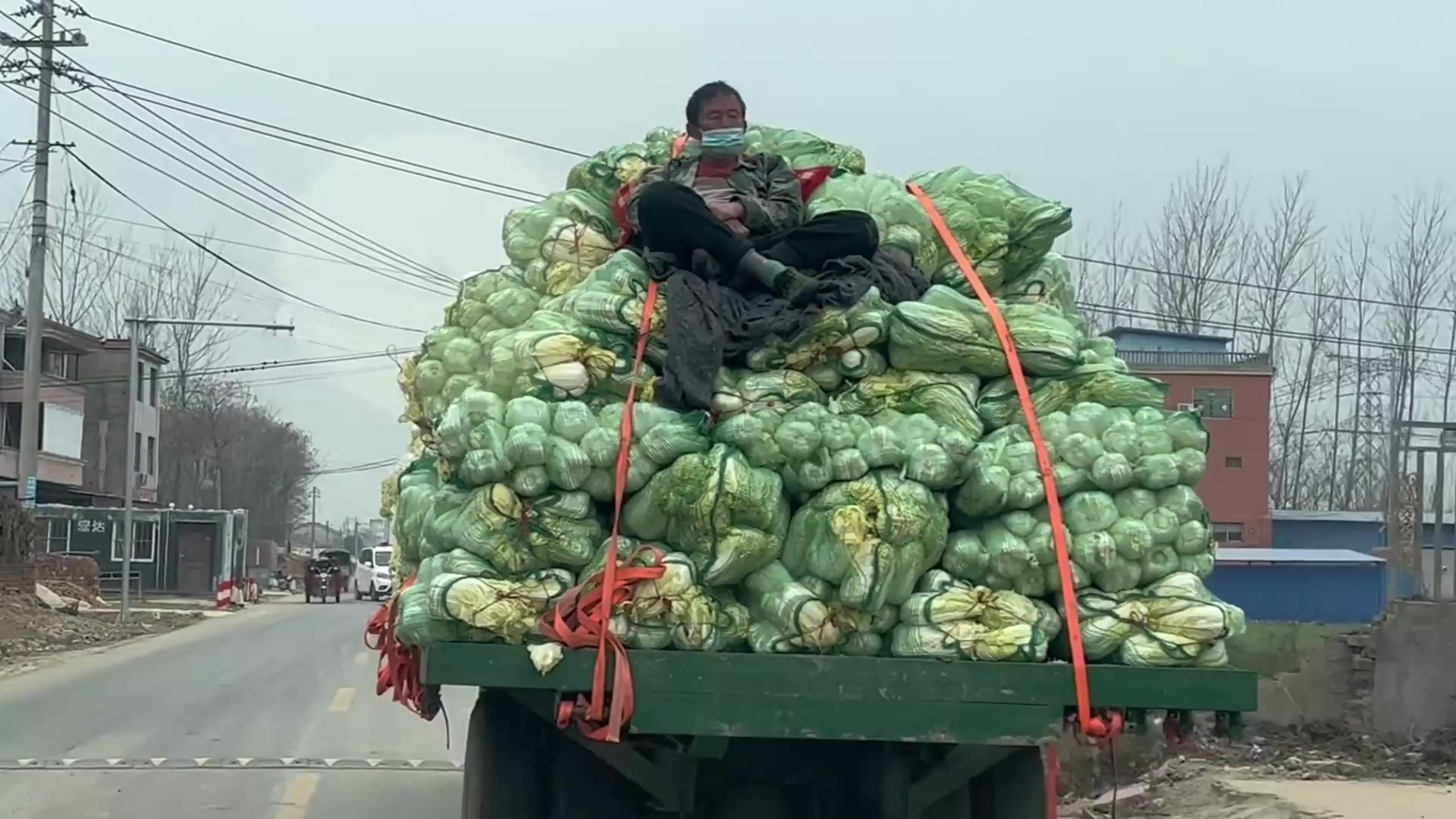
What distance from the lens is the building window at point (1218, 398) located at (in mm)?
38500

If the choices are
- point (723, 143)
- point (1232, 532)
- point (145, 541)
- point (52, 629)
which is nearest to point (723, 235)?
point (723, 143)

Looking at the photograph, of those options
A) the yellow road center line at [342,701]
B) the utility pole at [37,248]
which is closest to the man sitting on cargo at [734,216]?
the yellow road center line at [342,701]

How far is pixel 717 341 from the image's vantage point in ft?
15.3

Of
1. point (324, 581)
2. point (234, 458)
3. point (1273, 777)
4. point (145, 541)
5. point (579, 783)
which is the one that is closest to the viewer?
point (579, 783)

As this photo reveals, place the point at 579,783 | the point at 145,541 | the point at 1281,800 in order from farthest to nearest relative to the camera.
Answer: the point at 145,541 → the point at 1281,800 → the point at 579,783

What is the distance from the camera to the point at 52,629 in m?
25.6

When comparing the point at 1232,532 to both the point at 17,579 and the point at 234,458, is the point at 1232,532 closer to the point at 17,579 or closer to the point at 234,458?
the point at 17,579

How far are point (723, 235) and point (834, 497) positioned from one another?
1127mm

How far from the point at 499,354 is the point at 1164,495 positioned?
194 centimetres

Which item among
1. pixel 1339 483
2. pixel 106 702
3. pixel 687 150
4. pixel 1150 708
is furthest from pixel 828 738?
pixel 1339 483

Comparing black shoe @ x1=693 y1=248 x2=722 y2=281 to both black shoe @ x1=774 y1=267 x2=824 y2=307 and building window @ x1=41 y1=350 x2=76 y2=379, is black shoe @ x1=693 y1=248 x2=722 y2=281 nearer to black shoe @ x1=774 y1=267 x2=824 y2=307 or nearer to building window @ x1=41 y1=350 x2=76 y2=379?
black shoe @ x1=774 y1=267 x2=824 y2=307

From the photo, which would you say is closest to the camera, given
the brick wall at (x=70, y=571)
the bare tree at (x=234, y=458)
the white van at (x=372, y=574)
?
the brick wall at (x=70, y=571)

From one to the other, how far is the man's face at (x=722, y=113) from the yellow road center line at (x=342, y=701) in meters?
9.68

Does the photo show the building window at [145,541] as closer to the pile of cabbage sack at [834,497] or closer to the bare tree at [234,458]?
the bare tree at [234,458]
